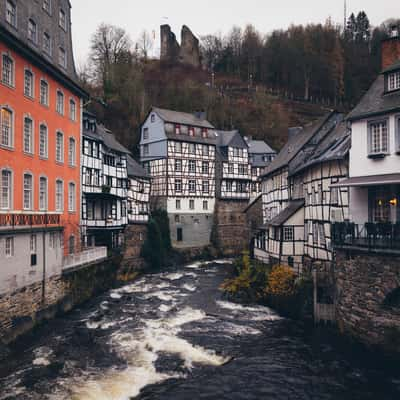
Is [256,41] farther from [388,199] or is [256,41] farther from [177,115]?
[388,199]

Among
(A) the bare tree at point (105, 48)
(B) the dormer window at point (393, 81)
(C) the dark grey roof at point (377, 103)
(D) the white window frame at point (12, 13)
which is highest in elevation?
(A) the bare tree at point (105, 48)

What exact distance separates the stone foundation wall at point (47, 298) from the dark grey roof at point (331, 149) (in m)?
14.4

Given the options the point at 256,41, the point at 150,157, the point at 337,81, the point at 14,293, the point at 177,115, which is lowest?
the point at 14,293

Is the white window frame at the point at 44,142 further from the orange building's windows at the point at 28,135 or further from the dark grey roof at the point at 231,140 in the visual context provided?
the dark grey roof at the point at 231,140

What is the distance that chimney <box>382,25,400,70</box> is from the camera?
2041cm

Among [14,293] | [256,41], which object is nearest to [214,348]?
[14,293]

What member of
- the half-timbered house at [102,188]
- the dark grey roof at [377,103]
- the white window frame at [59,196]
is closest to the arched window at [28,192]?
the white window frame at [59,196]

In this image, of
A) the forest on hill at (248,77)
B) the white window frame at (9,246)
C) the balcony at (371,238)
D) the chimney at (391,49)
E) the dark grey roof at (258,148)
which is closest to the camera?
the balcony at (371,238)

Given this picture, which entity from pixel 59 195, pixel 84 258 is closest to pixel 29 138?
pixel 59 195

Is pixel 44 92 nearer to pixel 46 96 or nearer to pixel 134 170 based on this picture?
pixel 46 96

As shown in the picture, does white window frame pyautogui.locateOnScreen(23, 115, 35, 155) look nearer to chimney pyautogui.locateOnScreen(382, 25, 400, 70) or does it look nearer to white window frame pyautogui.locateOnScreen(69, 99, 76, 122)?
white window frame pyautogui.locateOnScreen(69, 99, 76, 122)

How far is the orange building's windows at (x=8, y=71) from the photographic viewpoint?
60.8 ft

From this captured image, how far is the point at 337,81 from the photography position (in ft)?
257

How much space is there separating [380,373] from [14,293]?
45.2 feet
